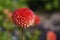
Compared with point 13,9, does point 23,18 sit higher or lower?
higher

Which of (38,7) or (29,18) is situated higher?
(29,18)

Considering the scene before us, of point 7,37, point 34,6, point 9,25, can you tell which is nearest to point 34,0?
point 34,6

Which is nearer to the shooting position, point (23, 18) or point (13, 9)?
point (23, 18)

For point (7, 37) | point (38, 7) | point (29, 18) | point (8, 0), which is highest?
point (29, 18)

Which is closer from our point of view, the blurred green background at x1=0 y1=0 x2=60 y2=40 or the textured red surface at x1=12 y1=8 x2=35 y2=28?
the textured red surface at x1=12 y1=8 x2=35 y2=28

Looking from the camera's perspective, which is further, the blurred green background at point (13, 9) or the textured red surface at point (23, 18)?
the blurred green background at point (13, 9)

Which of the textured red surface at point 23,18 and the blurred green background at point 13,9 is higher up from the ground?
the textured red surface at point 23,18

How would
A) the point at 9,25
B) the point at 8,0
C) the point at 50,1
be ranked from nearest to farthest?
the point at 9,25 → the point at 8,0 → the point at 50,1

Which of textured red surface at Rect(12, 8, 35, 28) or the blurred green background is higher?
textured red surface at Rect(12, 8, 35, 28)

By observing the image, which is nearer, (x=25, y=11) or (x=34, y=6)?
(x=25, y=11)

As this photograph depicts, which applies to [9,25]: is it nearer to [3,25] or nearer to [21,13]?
[3,25]

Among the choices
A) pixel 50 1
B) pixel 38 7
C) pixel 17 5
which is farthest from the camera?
pixel 38 7
